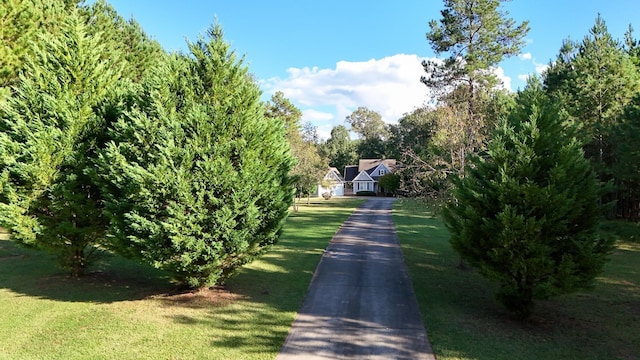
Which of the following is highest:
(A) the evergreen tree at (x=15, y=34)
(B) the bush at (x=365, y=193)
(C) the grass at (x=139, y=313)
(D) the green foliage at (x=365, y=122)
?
(D) the green foliage at (x=365, y=122)

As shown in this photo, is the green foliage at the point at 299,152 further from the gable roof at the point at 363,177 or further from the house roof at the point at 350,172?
the house roof at the point at 350,172

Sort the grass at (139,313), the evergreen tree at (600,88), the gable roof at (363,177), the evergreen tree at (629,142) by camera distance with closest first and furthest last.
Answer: the grass at (139,313), the evergreen tree at (629,142), the evergreen tree at (600,88), the gable roof at (363,177)

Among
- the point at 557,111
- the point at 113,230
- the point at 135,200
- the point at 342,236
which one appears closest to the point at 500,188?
the point at 557,111

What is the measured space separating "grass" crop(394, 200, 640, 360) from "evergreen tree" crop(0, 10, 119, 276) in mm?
9982

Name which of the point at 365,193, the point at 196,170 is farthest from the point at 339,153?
the point at 196,170

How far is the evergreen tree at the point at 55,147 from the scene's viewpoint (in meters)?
10.5

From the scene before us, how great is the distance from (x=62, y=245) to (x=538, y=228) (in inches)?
497

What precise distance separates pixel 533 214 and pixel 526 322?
2.69 meters

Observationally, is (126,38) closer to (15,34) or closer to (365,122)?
(15,34)

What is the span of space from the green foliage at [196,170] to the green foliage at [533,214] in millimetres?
5128

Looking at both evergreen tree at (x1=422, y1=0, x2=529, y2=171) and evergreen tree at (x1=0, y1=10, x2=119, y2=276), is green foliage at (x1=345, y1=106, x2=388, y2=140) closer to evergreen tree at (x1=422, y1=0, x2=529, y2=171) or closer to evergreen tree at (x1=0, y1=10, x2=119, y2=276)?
evergreen tree at (x1=422, y1=0, x2=529, y2=171)

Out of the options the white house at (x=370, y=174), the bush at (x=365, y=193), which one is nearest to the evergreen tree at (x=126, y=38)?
the bush at (x=365, y=193)

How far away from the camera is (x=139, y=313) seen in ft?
31.2

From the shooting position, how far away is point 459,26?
938 inches
